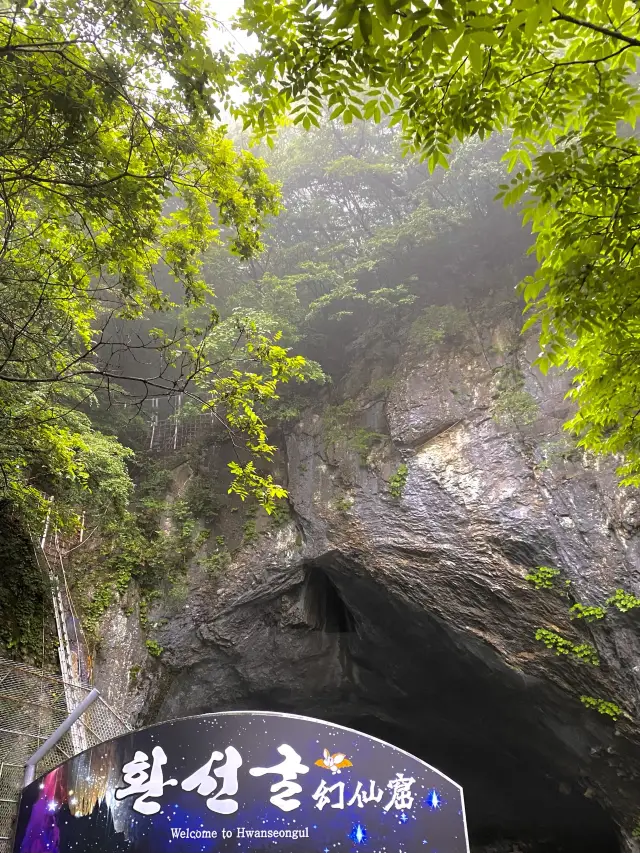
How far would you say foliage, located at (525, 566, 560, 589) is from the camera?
6.85 m

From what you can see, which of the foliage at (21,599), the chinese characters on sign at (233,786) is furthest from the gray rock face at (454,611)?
the chinese characters on sign at (233,786)

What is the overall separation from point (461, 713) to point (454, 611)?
2973 millimetres

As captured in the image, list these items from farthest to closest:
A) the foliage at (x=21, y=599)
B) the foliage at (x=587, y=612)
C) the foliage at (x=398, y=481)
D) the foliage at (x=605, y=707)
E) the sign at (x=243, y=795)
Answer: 1. the foliage at (x=398, y=481)
2. the foliage at (x=587, y=612)
3. the foliage at (x=605, y=707)
4. the foliage at (x=21, y=599)
5. the sign at (x=243, y=795)

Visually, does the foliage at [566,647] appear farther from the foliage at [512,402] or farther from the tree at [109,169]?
the tree at [109,169]

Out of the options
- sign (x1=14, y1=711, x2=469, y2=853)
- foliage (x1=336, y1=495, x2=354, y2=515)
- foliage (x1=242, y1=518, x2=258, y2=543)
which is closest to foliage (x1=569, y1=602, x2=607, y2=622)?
foliage (x1=336, y1=495, x2=354, y2=515)

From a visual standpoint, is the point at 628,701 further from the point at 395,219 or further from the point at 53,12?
the point at 395,219

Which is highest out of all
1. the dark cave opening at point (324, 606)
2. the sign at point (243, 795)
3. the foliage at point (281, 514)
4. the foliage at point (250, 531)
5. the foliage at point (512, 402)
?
the foliage at point (512, 402)

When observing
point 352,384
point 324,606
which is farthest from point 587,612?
point 352,384

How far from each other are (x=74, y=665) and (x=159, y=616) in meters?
1.79

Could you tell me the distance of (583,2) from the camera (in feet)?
4.99

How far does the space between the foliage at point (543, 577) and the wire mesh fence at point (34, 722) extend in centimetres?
542

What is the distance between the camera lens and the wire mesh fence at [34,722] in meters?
4.12

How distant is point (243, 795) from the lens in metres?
3.10

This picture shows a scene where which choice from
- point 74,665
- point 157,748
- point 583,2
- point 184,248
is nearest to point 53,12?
point 184,248
